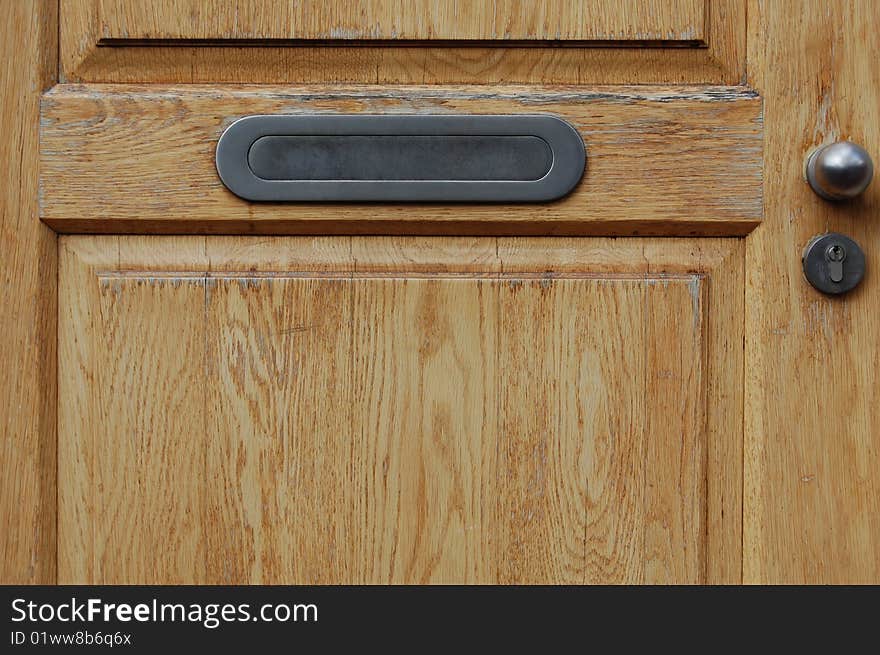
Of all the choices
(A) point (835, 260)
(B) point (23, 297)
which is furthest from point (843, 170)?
(B) point (23, 297)

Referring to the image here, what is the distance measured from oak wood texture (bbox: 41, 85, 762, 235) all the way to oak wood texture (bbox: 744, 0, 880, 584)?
0.03 metres

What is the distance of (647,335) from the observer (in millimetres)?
642

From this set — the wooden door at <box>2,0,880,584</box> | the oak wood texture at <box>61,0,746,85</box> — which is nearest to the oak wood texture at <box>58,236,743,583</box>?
the wooden door at <box>2,0,880,584</box>

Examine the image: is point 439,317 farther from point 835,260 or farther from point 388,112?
point 835,260

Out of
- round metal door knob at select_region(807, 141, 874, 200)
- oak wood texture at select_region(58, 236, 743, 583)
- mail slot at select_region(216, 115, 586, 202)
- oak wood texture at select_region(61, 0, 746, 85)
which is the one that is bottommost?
oak wood texture at select_region(58, 236, 743, 583)

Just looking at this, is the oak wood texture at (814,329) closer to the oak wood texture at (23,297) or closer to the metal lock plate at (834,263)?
the metal lock plate at (834,263)

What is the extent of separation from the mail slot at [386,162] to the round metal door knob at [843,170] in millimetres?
206

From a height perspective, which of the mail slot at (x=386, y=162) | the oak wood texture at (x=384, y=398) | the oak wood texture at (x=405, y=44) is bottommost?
the oak wood texture at (x=384, y=398)

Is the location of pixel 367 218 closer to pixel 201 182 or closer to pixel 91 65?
pixel 201 182

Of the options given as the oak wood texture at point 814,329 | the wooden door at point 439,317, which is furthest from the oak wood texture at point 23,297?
the oak wood texture at point 814,329

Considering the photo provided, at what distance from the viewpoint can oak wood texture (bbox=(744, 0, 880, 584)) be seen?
633 mm

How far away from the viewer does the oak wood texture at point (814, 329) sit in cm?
63

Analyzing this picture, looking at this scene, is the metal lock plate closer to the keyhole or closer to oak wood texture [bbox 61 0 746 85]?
the keyhole
